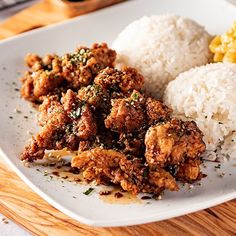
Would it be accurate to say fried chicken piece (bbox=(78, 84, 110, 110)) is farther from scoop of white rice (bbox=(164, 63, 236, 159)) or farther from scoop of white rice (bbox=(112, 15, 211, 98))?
scoop of white rice (bbox=(112, 15, 211, 98))

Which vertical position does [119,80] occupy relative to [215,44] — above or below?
above

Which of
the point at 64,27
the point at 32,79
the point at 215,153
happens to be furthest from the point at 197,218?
the point at 64,27

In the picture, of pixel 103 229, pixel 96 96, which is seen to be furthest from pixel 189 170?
pixel 96 96

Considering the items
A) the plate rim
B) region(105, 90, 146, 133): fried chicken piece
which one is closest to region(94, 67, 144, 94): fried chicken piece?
region(105, 90, 146, 133): fried chicken piece

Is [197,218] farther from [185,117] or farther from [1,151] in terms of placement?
[1,151]

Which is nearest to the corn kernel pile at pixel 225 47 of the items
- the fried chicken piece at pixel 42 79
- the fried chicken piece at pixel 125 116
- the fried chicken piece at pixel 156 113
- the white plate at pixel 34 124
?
the white plate at pixel 34 124

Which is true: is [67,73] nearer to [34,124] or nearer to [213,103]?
[34,124]
